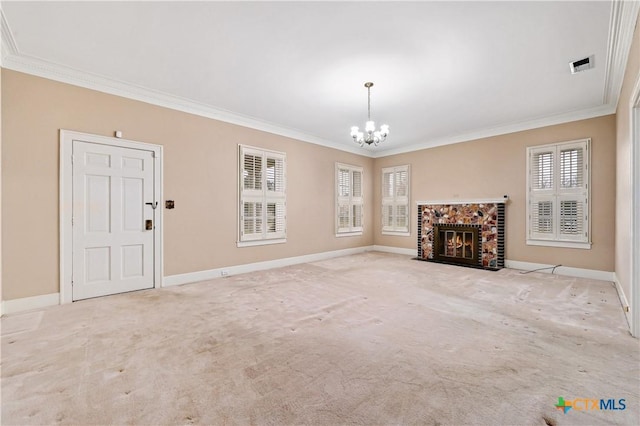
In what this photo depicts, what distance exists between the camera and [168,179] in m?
4.57

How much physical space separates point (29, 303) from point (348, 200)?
21.1 feet

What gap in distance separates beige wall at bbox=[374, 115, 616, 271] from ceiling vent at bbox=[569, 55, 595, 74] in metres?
2.18

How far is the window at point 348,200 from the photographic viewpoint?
755 centimetres

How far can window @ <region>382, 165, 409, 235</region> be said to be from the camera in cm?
782

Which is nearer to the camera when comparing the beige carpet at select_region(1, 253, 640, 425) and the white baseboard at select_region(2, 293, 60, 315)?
the beige carpet at select_region(1, 253, 640, 425)

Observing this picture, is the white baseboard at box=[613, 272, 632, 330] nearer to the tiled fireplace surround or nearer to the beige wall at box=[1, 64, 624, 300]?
the beige wall at box=[1, 64, 624, 300]

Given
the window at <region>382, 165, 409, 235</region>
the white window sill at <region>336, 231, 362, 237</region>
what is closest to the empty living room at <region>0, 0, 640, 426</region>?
the white window sill at <region>336, 231, 362, 237</region>

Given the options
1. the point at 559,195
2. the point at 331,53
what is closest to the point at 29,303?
the point at 331,53

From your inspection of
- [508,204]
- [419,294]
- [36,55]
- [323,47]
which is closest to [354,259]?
[419,294]

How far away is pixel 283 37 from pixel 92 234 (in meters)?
3.72

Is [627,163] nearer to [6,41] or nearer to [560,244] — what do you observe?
[560,244]

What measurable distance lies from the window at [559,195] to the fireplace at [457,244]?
1.03 metres

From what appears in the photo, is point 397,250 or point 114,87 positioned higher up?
point 114,87

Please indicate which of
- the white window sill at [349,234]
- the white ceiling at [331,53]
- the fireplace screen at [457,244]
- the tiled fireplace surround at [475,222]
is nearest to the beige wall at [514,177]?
the tiled fireplace surround at [475,222]
